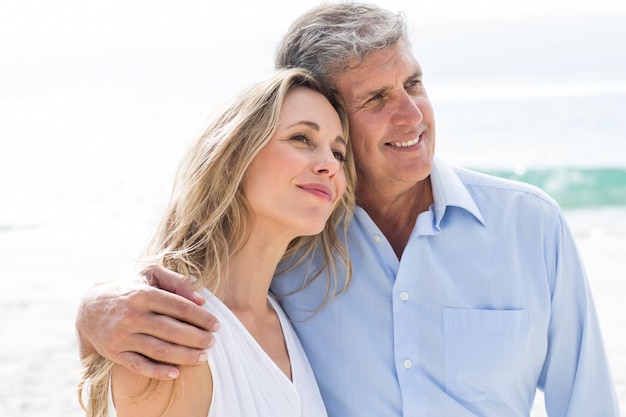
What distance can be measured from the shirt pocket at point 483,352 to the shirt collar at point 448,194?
30 cm

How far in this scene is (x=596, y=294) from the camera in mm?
7312

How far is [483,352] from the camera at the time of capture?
100 inches

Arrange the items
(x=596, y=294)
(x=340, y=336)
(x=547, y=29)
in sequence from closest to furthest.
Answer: (x=340, y=336)
(x=596, y=294)
(x=547, y=29)

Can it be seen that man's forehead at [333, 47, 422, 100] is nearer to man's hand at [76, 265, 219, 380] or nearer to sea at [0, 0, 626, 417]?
sea at [0, 0, 626, 417]

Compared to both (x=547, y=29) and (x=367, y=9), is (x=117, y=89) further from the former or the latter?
(x=367, y=9)

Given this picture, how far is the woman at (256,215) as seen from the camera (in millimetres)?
2301

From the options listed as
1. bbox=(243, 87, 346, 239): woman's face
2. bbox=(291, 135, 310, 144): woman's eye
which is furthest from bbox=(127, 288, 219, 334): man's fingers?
bbox=(291, 135, 310, 144): woman's eye

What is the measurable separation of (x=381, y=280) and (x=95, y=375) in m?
0.89

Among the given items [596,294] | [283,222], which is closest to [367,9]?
[283,222]

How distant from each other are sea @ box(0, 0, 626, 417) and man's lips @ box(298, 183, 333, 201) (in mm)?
368

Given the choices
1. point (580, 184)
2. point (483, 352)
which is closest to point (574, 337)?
point (483, 352)

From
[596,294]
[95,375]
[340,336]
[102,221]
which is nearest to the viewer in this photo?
[95,375]

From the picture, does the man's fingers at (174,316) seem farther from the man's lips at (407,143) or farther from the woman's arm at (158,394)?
the man's lips at (407,143)

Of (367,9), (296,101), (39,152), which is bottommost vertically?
(39,152)
